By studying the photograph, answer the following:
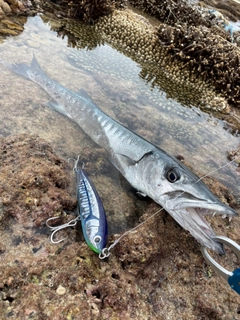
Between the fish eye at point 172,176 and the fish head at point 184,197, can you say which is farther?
the fish eye at point 172,176

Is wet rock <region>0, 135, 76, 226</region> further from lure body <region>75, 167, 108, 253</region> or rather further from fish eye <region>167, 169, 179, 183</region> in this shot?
fish eye <region>167, 169, 179, 183</region>

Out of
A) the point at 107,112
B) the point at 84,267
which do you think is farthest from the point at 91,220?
the point at 107,112

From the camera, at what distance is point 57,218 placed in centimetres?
221

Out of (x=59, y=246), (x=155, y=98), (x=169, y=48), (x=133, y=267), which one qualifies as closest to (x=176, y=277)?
(x=133, y=267)

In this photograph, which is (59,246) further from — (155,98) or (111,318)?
(155,98)

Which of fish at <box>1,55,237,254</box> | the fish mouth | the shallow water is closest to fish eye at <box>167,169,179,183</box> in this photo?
fish at <box>1,55,237,254</box>

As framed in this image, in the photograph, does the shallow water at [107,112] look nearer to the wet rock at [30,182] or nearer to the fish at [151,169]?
the fish at [151,169]

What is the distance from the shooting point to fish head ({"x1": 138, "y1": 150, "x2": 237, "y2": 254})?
2009 millimetres

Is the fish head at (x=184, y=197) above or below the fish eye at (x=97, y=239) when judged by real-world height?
above

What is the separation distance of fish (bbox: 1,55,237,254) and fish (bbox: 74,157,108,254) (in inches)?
23.0

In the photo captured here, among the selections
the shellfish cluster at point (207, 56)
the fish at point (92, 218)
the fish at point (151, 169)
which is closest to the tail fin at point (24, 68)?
the fish at point (151, 169)

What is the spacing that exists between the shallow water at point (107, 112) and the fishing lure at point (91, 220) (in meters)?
0.42

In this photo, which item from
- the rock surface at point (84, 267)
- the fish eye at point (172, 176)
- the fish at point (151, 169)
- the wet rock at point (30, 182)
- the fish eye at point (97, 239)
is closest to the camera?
the rock surface at point (84, 267)

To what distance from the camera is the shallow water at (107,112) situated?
129 inches
